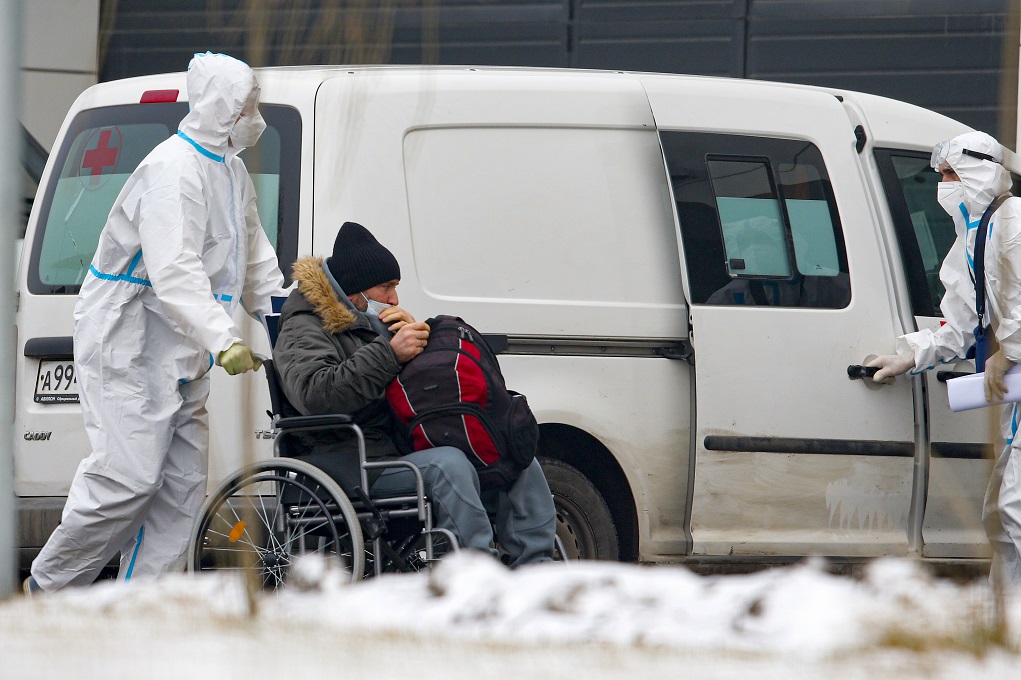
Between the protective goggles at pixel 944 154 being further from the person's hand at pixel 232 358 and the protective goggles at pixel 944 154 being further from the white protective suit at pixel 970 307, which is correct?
the person's hand at pixel 232 358

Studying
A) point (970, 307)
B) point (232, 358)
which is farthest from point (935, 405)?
point (232, 358)

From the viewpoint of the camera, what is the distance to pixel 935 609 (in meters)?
1.13

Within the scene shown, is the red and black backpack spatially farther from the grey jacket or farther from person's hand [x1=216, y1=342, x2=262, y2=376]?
person's hand [x1=216, y1=342, x2=262, y2=376]

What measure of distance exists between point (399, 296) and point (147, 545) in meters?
1.14

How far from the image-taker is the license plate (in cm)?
369

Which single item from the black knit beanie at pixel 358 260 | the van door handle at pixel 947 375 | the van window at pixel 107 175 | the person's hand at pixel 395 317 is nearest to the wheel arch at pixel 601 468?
the person's hand at pixel 395 317

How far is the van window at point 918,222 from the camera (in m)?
4.23

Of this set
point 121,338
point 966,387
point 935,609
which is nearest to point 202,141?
point 121,338

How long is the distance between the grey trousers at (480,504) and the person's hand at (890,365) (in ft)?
4.37

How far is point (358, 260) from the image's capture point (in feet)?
11.6

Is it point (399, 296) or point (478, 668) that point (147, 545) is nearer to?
point (399, 296)

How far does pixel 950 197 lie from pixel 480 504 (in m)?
2.05

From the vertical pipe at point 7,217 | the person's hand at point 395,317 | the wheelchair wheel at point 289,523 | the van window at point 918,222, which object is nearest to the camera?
the vertical pipe at point 7,217

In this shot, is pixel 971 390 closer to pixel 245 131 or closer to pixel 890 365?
pixel 890 365
